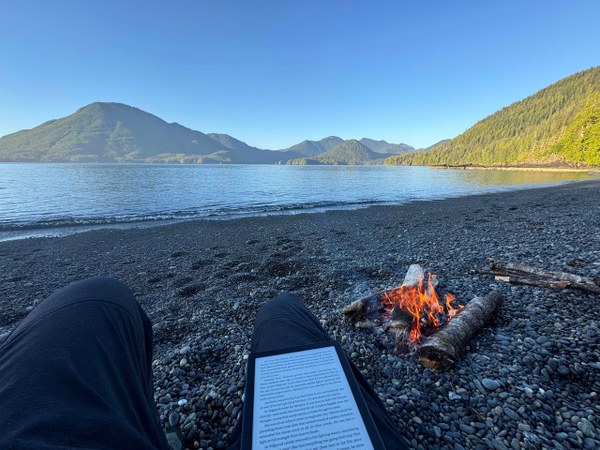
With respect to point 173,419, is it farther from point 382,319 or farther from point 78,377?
point 382,319

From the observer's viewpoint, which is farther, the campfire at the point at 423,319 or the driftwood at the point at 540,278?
the driftwood at the point at 540,278

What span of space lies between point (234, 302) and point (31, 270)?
9.59m

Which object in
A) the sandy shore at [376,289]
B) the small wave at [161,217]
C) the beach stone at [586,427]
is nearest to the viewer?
the beach stone at [586,427]

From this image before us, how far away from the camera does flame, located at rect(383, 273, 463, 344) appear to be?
4637mm

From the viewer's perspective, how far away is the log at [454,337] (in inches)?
151

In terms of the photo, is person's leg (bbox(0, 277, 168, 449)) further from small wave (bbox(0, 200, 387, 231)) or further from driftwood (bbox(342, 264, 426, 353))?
small wave (bbox(0, 200, 387, 231))

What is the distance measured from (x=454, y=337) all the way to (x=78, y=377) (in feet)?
14.3

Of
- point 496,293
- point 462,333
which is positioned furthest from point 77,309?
point 496,293

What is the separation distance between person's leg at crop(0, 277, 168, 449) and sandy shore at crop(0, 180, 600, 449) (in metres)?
1.86

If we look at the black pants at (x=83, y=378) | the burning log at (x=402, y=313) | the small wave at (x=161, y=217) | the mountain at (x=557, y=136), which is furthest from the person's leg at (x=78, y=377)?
the mountain at (x=557, y=136)

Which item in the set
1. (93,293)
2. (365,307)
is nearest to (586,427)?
(365,307)

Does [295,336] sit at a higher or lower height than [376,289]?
higher

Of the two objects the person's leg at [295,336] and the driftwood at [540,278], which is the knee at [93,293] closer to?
the person's leg at [295,336]

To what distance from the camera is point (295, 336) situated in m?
2.56
